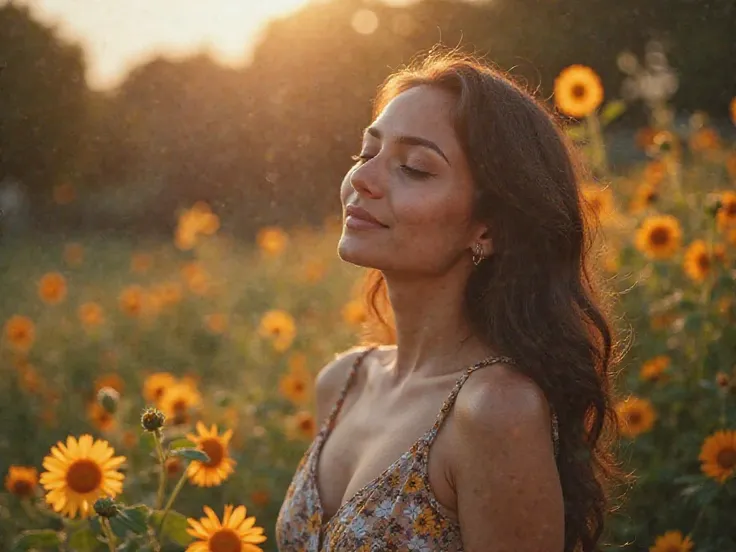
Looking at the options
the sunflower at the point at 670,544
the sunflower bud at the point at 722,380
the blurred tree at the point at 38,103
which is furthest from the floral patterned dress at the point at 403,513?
the blurred tree at the point at 38,103

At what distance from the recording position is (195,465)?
211 centimetres

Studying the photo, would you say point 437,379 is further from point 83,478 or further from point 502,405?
point 83,478

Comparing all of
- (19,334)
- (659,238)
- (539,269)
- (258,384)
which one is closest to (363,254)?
(539,269)

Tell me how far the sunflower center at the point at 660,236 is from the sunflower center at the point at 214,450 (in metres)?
1.78

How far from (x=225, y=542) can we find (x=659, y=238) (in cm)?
201

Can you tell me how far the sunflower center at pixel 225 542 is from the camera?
182cm

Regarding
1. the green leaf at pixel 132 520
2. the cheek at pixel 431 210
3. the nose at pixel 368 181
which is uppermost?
the nose at pixel 368 181

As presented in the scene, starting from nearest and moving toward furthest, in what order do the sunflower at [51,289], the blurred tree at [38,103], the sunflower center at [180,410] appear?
the sunflower center at [180,410], the sunflower at [51,289], the blurred tree at [38,103]

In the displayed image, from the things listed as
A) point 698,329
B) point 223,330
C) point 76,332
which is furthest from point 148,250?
point 698,329

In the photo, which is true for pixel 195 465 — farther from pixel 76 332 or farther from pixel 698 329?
pixel 76 332

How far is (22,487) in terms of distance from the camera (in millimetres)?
2488

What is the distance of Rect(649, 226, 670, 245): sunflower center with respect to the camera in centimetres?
329

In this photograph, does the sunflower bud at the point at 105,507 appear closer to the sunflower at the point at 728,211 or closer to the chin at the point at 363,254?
the chin at the point at 363,254

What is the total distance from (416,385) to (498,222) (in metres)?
0.37
